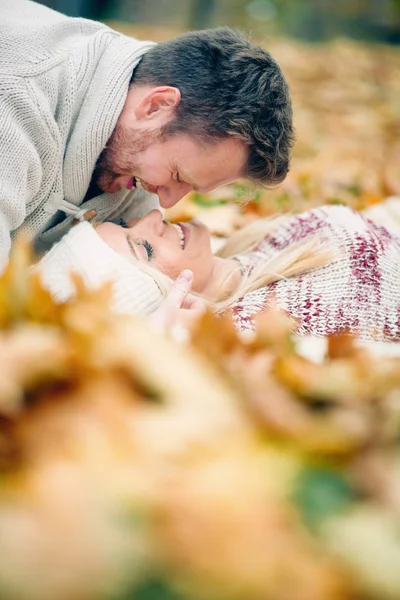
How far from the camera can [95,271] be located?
1282 millimetres

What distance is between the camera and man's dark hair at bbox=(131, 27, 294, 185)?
55.1 inches

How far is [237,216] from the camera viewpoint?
216 cm

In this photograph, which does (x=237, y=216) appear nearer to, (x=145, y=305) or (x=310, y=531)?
(x=145, y=305)

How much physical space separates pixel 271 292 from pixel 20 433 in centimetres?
103

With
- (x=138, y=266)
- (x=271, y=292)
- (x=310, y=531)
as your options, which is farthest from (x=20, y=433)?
(x=271, y=292)

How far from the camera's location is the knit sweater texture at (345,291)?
129 centimetres

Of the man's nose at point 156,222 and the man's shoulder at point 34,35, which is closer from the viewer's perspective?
the man's shoulder at point 34,35

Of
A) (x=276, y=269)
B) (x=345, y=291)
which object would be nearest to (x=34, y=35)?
(x=276, y=269)

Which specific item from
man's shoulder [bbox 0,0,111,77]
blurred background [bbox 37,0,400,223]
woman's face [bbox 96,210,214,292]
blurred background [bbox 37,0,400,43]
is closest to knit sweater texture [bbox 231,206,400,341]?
woman's face [bbox 96,210,214,292]

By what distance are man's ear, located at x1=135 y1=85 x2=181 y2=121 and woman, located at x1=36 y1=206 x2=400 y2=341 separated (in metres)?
0.23

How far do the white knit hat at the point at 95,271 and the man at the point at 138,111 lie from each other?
0.12 meters

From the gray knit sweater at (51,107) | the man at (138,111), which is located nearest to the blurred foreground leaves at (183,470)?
the gray knit sweater at (51,107)

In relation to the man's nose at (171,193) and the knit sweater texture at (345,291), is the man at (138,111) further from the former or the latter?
the knit sweater texture at (345,291)

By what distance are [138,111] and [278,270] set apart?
501mm
